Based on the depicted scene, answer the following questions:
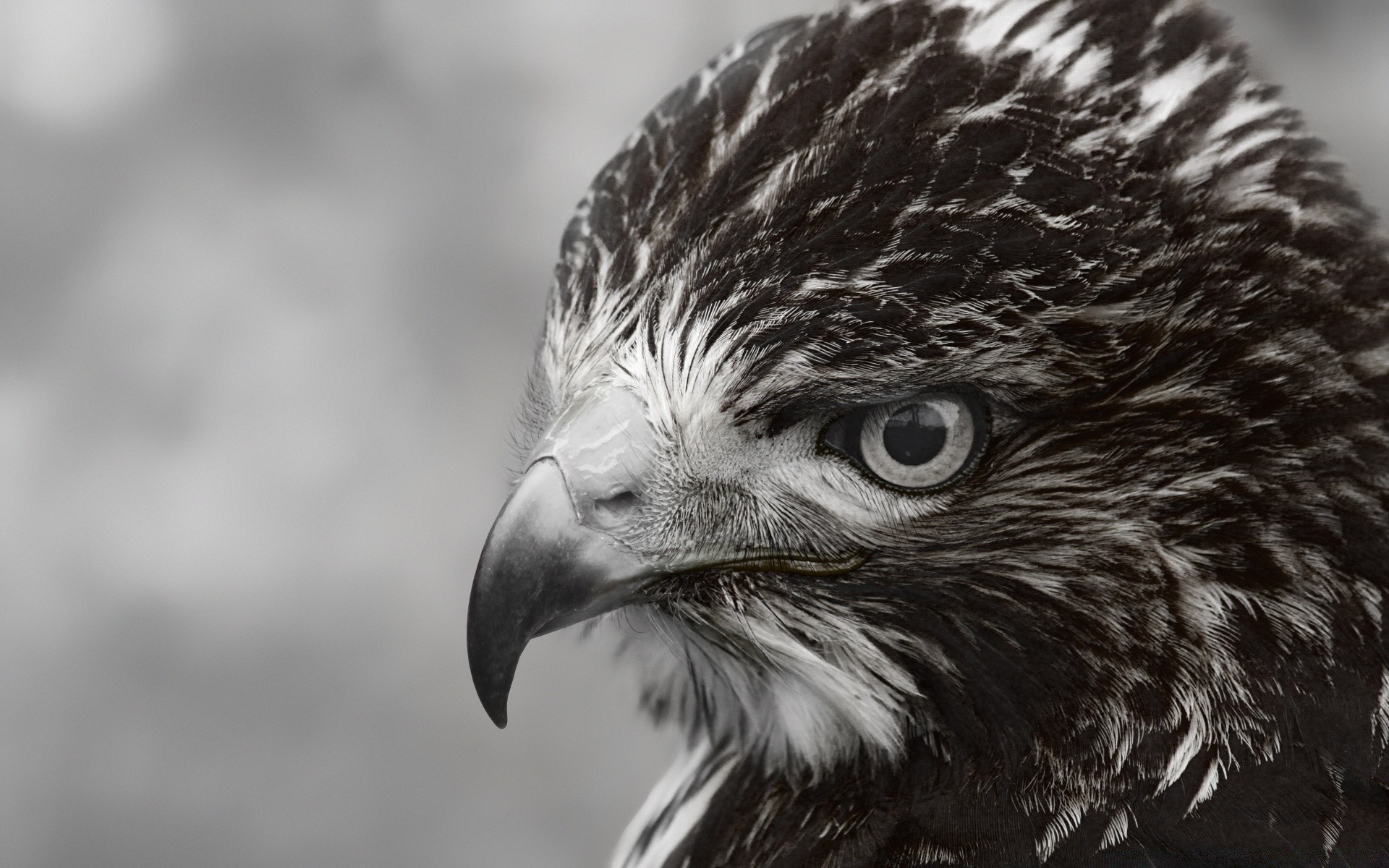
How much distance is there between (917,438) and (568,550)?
17.4 inches

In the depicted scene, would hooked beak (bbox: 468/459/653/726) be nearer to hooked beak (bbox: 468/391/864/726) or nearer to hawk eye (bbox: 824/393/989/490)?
hooked beak (bbox: 468/391/864/726)

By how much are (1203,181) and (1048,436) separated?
14.5 inches

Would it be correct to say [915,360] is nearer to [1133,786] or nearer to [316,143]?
[1133,786]

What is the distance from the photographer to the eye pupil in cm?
176

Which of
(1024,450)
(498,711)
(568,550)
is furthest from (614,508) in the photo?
(1024,450)

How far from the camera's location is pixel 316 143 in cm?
429

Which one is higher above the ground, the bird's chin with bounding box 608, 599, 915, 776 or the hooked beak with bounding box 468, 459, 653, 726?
the hooked beak with bounding box 468, 459, 653, 726

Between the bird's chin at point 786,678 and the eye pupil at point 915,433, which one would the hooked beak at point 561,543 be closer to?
the bird's chin at point 786,678

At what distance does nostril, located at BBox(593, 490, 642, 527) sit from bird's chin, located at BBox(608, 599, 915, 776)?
0.19 metres

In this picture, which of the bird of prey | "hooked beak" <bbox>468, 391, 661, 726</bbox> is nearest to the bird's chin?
the bird of prey

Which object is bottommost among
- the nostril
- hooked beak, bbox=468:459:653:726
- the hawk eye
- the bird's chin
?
the bird's chin

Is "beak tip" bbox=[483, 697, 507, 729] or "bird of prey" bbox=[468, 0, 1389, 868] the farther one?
"beak tip" bbox=[483, 697, 507, 729]

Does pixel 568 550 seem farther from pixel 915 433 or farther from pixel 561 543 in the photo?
pixel 915 433

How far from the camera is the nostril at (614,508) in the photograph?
1.80m
